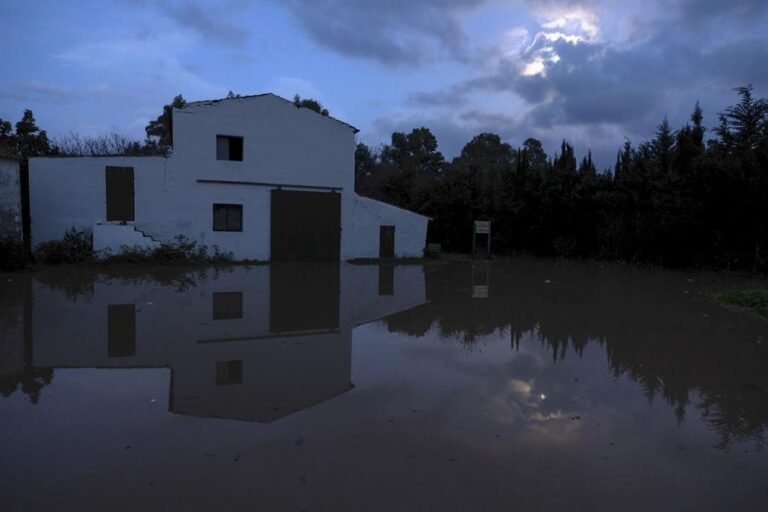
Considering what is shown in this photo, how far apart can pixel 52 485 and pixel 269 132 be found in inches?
784

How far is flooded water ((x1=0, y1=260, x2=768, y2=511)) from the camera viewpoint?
12.4 ft

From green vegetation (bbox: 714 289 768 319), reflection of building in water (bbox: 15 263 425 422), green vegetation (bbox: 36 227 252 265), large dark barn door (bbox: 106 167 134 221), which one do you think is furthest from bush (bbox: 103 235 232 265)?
green vegetation (bbox: 714 289 768 319)

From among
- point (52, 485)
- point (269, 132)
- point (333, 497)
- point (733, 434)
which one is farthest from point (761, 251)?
point (52, 485)

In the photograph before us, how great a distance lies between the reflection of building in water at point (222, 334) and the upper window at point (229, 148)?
8.55 m

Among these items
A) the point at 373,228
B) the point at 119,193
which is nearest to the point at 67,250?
the point at 119,193

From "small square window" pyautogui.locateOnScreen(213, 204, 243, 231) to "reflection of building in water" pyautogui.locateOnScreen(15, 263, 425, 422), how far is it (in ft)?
24.2

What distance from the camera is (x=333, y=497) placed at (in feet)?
12.0

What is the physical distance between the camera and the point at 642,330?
9.67 meters

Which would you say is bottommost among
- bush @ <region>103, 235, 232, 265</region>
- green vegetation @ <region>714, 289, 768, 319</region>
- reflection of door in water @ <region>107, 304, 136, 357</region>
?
reflection of door in water @ <region>107, 304, 136, 357</region>

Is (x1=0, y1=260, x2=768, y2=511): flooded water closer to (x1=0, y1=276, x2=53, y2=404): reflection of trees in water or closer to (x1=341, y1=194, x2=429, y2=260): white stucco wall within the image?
(x1=0, y1=276, x2=53, y2=404): reflection of trees in water

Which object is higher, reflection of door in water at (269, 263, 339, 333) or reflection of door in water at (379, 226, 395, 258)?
reflection of door in water at (379, 226, 395, 258)

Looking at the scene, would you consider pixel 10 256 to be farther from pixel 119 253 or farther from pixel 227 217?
pixel 227 217

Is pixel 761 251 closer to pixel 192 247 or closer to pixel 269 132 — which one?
pixel 269 132

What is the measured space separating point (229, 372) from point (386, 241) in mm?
18476
